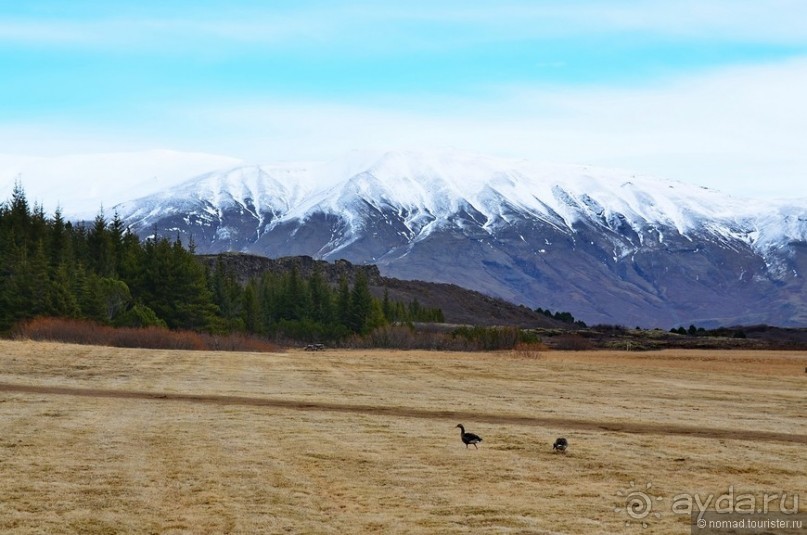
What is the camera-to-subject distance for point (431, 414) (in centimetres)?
3225

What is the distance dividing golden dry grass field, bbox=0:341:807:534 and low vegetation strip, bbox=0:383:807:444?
9 cm

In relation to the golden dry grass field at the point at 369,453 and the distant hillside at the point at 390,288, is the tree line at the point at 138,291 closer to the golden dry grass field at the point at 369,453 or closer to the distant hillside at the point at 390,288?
the golden dry grass field at the point at 369,453

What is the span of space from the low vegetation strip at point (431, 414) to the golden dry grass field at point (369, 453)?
0.09 meters

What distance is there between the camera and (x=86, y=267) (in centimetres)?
9081

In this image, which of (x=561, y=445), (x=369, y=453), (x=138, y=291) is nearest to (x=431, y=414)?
(x=369, y=453)

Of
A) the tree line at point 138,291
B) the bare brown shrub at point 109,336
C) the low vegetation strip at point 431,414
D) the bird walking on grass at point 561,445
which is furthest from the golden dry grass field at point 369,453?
the tree line at point 138,291

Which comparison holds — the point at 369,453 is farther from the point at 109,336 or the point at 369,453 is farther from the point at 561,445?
the point at 109,336

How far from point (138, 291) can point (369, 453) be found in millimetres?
68044

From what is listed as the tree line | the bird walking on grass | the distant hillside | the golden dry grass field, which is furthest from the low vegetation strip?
the distant hillside

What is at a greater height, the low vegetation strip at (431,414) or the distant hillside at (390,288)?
the distant hillside at (390,288)

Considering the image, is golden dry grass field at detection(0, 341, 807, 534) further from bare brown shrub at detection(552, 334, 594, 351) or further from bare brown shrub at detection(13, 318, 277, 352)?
bare brown shrub at detection(552, 334, 594, 351)

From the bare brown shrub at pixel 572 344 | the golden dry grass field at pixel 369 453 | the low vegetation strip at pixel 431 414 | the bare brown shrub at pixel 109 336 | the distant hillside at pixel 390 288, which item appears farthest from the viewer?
the distant hillside at pixel 390 288

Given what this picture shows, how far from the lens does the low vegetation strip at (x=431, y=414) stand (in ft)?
92.1

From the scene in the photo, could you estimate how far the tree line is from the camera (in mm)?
76562
